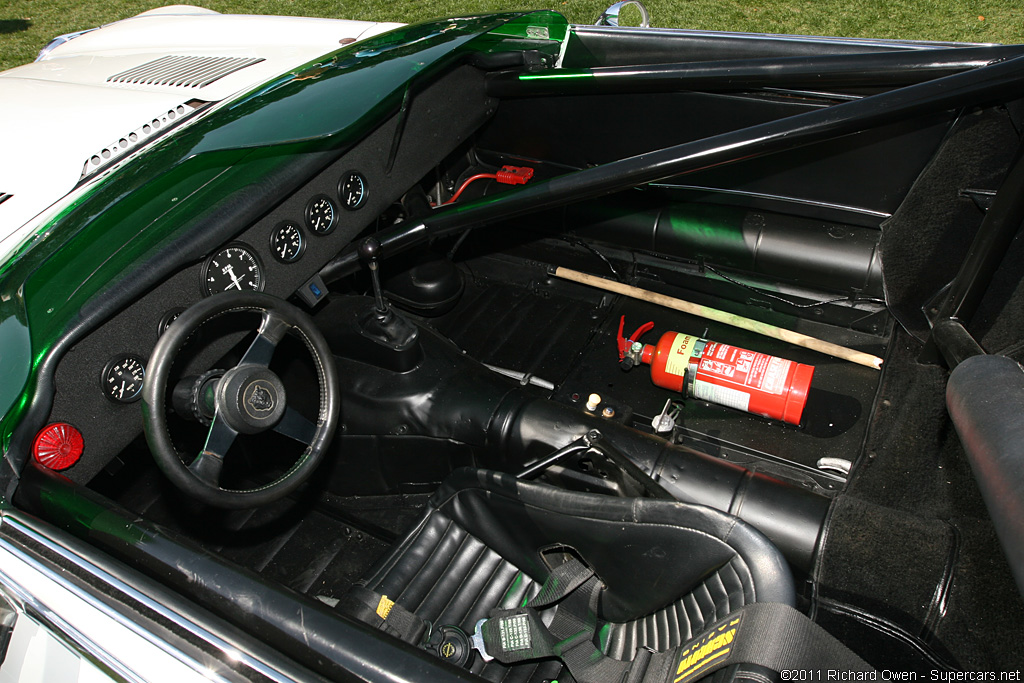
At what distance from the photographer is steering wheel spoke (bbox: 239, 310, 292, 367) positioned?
1.44m

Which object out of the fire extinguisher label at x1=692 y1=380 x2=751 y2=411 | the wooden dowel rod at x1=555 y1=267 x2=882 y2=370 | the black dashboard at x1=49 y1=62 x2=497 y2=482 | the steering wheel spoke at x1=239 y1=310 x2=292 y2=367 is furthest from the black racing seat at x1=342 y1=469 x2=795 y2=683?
the wooden dowel rod at x1=555 y1=267 x2=882 y2=370

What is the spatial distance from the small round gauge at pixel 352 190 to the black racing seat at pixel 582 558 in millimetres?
884

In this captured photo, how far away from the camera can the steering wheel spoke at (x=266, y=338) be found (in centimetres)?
144

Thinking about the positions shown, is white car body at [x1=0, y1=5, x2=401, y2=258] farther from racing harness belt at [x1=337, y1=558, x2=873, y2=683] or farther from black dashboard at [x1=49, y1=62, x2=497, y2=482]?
racing harness belt at [x1=337, y1=558, x2=873, y2=683]

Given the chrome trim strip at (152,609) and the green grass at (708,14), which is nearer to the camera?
the chrome trim strip at (152,609)

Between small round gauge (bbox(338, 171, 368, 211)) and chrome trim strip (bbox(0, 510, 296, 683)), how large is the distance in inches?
46.0

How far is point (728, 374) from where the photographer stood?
2164mm

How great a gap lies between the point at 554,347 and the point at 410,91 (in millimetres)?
1029

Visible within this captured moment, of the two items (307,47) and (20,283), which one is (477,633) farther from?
(307,47)

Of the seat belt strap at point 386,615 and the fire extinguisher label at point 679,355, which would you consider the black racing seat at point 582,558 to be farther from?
the fire extinguisher label at point 679,355

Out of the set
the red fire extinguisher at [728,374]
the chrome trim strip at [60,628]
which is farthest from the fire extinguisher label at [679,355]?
the chrome trim strip at [60,628]

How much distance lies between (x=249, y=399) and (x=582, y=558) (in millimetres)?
808

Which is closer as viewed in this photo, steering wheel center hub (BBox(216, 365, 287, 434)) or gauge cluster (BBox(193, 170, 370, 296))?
steering wheel center hub (BBox(216, 365, 287, 434))

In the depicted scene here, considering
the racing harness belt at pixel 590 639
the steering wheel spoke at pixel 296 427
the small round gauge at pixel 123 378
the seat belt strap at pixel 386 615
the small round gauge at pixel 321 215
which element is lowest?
the seat belt strap at pixel 386 615
